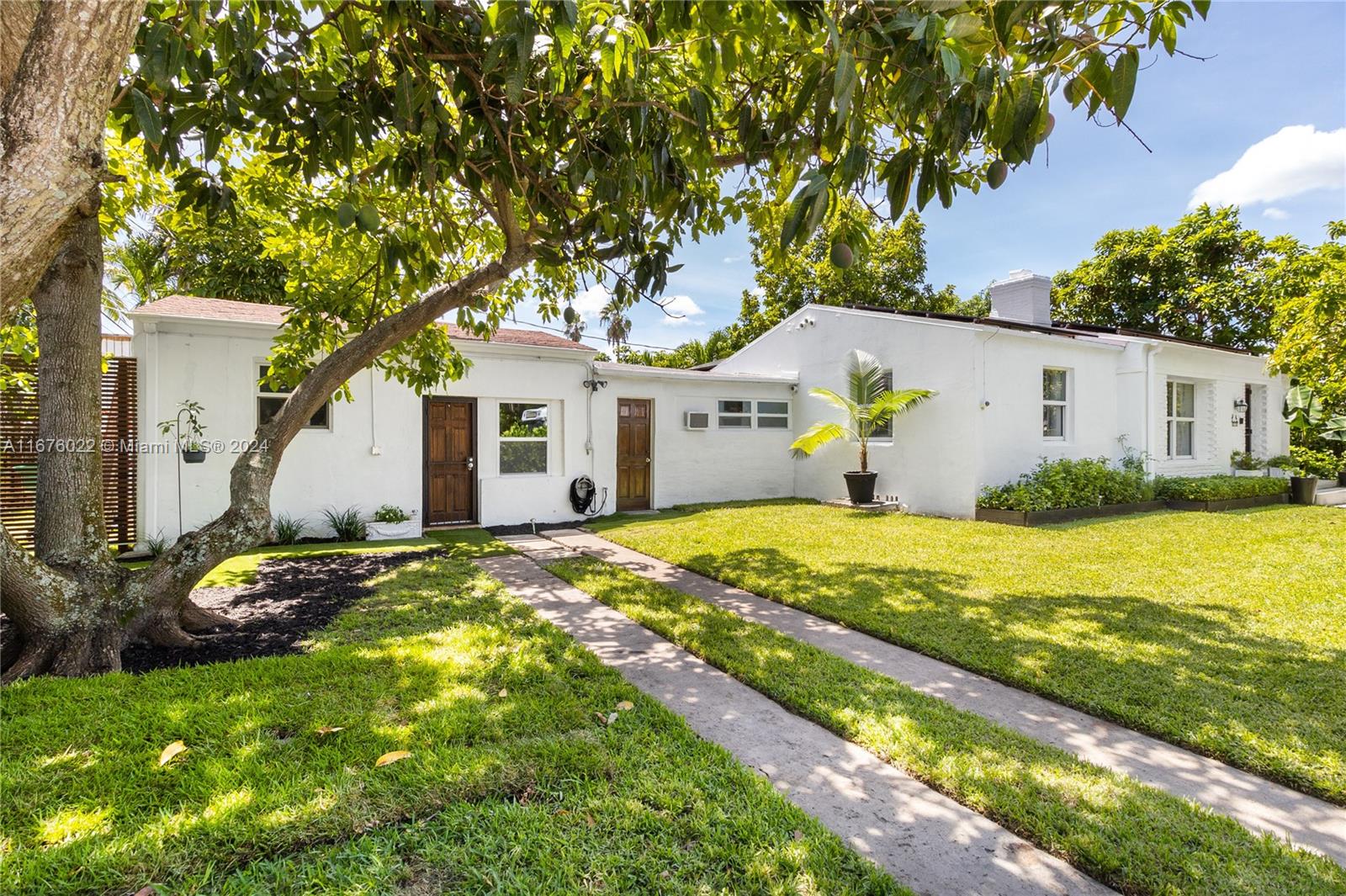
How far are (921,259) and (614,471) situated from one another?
17.9 m

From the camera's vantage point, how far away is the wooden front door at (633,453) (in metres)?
11.8

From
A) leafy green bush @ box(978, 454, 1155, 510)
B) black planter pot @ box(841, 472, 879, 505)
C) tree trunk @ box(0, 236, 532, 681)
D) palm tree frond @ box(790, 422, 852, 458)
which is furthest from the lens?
palm tree frond @ box(790, 422, 852, 458)

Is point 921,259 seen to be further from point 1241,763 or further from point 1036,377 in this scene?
point 1241,763

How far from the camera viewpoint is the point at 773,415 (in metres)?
13.7

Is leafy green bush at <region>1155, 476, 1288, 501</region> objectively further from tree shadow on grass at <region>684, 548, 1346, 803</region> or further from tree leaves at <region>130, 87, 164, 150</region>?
tree leaves at <region>130, 87, 164, 150</region>

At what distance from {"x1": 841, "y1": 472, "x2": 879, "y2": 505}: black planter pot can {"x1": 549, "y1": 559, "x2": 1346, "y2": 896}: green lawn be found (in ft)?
25.9

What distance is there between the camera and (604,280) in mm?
5699

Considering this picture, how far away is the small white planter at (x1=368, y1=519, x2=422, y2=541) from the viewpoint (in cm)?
870

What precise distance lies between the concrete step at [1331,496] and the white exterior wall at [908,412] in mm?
8018

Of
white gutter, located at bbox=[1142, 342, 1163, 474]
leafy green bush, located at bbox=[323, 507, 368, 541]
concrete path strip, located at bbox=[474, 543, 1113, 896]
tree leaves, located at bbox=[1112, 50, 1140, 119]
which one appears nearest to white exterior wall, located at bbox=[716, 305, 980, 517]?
white gutter, located at bbox=[1142, 342, 1163, 474]

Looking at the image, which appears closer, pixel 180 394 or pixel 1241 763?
pixel 1241 763

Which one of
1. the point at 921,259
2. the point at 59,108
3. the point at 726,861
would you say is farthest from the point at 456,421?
the point at 921,259

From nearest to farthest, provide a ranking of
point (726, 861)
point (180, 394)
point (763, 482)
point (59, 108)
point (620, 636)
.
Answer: point (59, 108), point (726, 861), point (620, 636), point (180, 394), point (763, 482)

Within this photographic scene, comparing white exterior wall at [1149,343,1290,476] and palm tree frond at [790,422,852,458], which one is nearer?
palm tree frond at [790,422,852,458]
